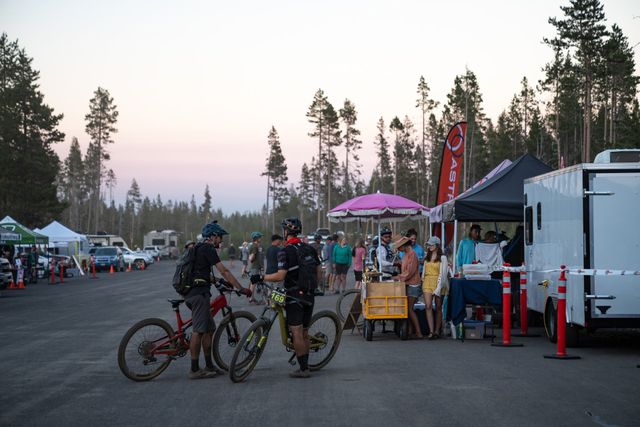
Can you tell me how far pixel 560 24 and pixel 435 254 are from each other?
40.9 m

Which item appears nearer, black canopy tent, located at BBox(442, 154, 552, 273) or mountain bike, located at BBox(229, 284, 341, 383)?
mountain bike, located at BBox(229, 284, 341, 383)

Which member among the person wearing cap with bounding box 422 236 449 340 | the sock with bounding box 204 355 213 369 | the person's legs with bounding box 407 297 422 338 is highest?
the person wearing cap with bounding box 422 236 449 340

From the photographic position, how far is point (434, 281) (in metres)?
14.7

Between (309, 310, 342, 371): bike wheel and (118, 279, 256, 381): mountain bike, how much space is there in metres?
0.91

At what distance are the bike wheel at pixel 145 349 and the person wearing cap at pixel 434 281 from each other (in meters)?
5.80

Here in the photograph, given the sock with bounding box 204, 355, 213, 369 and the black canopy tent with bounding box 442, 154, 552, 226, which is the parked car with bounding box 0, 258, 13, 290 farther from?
the sock with bounding box 204, 355, 213, 369

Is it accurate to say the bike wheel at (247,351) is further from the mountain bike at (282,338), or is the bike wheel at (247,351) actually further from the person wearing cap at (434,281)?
the person wearing cap at (434,281)

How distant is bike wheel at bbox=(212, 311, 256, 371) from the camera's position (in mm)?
10406

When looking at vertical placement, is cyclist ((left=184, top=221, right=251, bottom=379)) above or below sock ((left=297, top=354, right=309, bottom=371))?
above

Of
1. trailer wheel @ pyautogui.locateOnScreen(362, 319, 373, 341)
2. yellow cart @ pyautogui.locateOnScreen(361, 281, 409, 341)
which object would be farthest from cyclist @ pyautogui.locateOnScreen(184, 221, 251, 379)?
trailer wheel @ pyautogui.locateOnScreen(362, 319, 373, 341)

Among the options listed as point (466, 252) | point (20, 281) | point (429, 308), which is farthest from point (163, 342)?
point (20, 281)

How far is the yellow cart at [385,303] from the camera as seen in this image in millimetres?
14523

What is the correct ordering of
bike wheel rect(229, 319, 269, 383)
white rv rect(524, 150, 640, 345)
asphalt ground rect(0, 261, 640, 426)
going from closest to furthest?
asphalt ground rect(0, 261, 640, 426), bike wheel rect(229, 319, 269, 383), white rv rect(524, 150, 640, 345)

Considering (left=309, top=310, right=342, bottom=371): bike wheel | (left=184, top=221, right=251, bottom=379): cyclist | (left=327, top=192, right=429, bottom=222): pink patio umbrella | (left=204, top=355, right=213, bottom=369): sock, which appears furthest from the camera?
(left=327, top=192, right=429, bottom=222): pink patio umbrella
